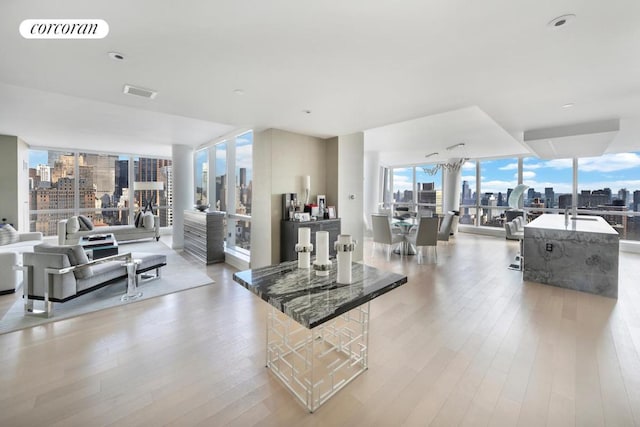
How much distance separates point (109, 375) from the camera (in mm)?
2133

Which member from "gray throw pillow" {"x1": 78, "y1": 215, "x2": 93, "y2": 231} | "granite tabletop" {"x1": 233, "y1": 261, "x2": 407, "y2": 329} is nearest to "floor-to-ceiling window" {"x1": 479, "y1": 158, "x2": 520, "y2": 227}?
"granite tabletop" {"x1": 233, "y1": 261, "x2": 407, "y2": 329}

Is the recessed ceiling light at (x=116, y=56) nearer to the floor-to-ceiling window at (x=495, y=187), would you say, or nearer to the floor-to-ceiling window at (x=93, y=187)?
the floor-to-ceiling window at (x=93, y=187)

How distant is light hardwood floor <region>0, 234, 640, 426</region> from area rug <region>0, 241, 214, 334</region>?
210 mm

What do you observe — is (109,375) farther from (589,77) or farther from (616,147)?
(616,147)

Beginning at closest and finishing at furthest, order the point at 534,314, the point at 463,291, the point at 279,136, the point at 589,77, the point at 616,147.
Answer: the point at 589,77
the point at 534,314
the point at 463,291
the point at 279,136
the point at 616,147

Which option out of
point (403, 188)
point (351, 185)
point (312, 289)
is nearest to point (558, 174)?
point (403, 188)

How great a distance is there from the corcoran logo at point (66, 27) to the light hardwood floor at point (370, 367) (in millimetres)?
2469

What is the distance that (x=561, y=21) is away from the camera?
6.00 feet

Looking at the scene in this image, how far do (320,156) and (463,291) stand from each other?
346 centimetres

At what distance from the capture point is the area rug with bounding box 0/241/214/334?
9.89 feet

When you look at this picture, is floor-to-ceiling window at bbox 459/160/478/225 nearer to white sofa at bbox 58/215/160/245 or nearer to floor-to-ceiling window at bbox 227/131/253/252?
floor-to-ceiling window at bbox 227/131/253/252

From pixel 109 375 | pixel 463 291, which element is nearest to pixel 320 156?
pixel 463 291

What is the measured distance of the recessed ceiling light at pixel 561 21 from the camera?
→ 1782mm

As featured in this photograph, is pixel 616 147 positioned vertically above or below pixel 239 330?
above
